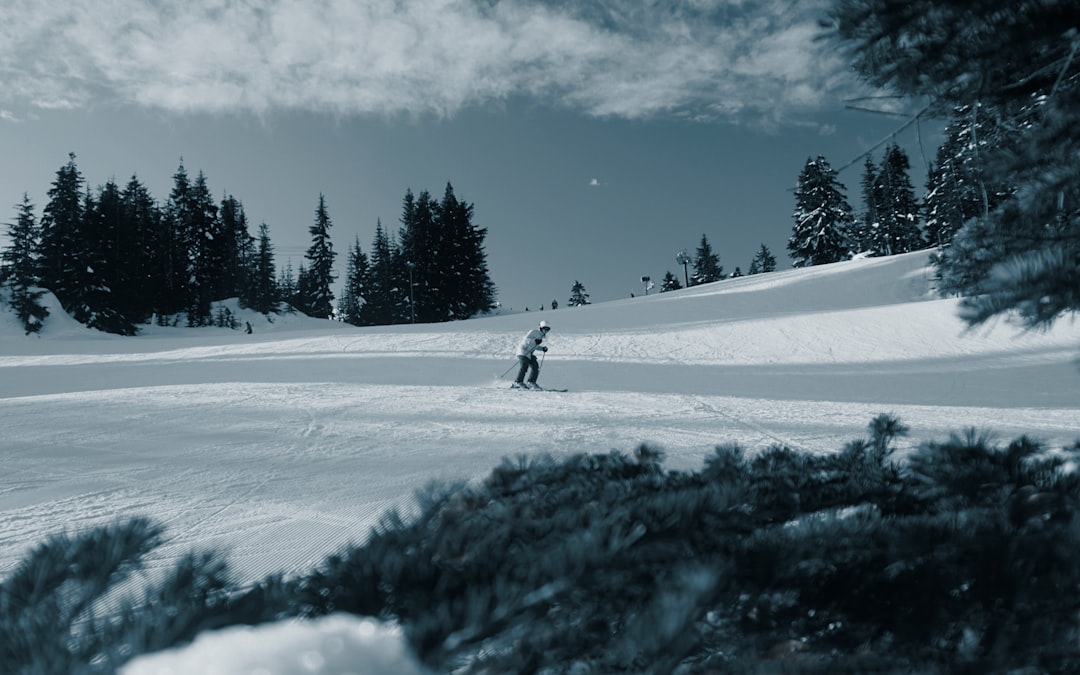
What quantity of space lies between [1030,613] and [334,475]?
4.28 meters

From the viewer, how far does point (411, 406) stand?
27.0ft

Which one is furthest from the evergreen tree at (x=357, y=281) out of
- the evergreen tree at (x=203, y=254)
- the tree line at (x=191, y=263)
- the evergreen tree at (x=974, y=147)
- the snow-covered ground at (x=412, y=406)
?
the evergreen tree at (x=974, y=147)

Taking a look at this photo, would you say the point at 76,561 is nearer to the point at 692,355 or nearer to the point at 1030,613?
the point at 1030,613

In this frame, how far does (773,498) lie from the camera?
1.94 metres

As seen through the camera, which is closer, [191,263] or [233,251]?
[191,263]

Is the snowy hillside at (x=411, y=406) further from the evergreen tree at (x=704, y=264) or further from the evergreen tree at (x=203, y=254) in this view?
the evergreen tree at (x=704, y=264)

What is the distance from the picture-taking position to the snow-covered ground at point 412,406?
3711 mm

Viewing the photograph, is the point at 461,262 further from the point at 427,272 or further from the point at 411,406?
the point at 411,406

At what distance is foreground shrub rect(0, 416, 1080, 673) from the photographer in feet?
3.61

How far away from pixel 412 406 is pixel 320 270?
5767 cm

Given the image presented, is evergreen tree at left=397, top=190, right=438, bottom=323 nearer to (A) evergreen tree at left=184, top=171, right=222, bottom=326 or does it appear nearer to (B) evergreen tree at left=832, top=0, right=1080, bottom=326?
(A) evergreen tree at left=184, top=171, right=222, bottom=326

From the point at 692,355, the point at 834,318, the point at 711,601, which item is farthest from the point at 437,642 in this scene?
the point at 834,318

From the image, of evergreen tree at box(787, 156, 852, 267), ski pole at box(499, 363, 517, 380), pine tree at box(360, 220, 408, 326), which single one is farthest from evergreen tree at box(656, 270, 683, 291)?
ski pole at box(499, 363, 517, 380)

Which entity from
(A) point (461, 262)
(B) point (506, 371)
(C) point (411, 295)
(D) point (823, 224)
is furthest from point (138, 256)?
→ (D) point (823, 224)
